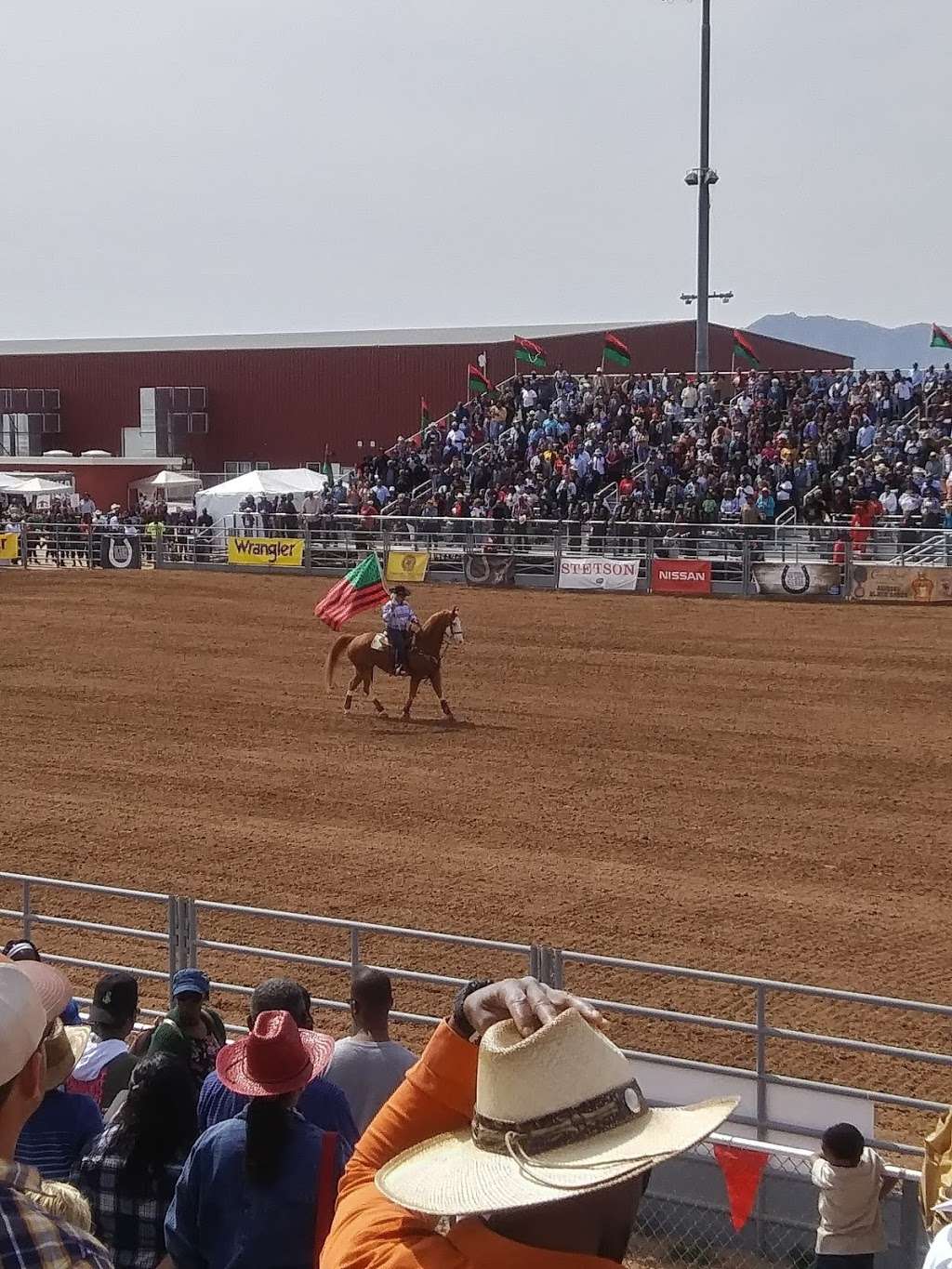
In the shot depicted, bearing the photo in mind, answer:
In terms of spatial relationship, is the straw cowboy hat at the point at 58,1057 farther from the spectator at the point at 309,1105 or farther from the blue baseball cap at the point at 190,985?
the blue baseball cap at the point at 190,985

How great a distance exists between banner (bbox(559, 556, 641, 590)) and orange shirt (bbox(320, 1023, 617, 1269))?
102ft

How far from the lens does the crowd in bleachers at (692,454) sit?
1427 inches

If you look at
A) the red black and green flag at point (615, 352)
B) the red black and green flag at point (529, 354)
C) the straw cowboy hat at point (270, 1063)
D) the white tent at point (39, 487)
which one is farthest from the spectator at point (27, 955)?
the white tent at point (39, 487)

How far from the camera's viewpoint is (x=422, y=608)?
103 ft

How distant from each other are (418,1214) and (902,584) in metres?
30.2

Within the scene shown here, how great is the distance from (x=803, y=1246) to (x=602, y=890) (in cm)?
619

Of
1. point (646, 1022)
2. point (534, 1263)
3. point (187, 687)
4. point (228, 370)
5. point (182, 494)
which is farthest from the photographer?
point (228, 370)

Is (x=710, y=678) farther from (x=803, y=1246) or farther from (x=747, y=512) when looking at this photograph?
(x=803, y=1246)

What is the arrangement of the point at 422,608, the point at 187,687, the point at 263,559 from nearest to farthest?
the point at 187,687 < the point at 422,608 < the point at 263,559

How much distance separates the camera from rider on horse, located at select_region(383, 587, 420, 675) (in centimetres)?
2067

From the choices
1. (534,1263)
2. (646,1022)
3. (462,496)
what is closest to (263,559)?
(462,496)

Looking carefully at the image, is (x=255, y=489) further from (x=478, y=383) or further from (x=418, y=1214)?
(x=418, y=1214)

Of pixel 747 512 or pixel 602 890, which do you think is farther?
pixel 747 512

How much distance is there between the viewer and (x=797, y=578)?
32594 millimetres
